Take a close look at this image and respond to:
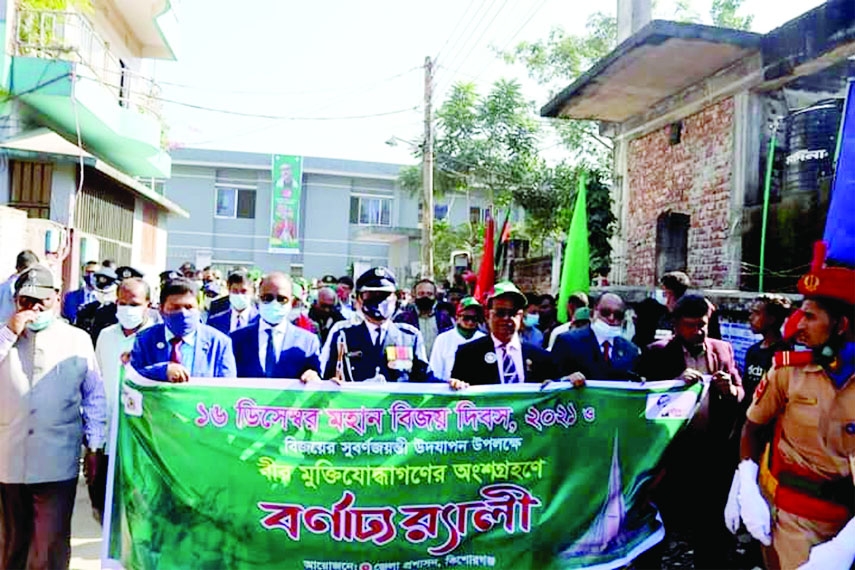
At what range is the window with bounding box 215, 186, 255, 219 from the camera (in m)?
33.9

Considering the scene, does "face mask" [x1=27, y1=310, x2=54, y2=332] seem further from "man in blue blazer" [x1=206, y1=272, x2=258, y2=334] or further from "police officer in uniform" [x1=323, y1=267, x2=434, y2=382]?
"man in blue blazer" [x1=206, y1=272, x2=258, y2=334]

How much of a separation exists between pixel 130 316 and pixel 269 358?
37.3 inches

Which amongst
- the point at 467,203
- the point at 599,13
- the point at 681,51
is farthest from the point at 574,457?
the point at 467,203

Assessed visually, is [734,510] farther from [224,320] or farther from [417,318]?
[417,318]

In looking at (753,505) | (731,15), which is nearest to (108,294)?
(753,505)

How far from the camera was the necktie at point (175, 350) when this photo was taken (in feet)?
12.9

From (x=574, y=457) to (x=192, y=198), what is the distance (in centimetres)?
3213

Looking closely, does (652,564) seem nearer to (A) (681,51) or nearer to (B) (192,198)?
(A) (681,51)

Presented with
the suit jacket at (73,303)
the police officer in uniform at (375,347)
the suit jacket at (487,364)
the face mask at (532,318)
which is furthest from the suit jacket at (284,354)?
the suit jacket at (73,303)

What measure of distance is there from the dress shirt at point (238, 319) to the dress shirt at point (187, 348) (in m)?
1.90

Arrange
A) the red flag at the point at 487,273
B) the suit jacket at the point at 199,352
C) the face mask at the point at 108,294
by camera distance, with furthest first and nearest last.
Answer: the red flag at the point at 487,273 → the face mask at the point at 108,294 → the suit jacket at the point at 199,352

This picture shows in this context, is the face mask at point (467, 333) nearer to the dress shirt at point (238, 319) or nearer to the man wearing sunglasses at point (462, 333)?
the man wearing sunglasses at point (462, 333)

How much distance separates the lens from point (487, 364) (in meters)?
4.25

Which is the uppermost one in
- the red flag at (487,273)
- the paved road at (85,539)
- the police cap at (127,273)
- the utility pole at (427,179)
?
the utility pole at (427,179)
